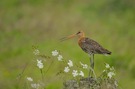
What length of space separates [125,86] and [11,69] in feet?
14.2

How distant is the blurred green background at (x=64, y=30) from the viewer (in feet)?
75.8

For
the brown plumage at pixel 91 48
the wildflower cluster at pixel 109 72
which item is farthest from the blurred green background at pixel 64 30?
the wildflower cluster at pixel 109 72

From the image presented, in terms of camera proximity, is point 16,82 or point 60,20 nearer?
point 16,82

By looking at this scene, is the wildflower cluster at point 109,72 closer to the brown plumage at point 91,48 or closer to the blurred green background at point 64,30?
the brown plumage at point 91,48

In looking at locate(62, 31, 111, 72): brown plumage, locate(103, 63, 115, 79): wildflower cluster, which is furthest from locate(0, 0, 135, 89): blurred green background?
locate(103, 63, 115, 79): wildflower cluster

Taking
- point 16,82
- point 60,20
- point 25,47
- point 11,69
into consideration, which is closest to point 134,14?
point 60,20

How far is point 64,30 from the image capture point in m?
27.4

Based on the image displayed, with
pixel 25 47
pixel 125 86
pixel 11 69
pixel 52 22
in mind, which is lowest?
pixel 125 86

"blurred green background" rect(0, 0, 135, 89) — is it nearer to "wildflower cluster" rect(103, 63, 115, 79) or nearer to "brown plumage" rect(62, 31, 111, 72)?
"brown plumage" rect(62, 31, 111, 72)

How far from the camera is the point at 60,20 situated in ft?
94.1

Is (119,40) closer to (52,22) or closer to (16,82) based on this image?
(52,22)

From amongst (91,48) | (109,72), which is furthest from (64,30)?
(109,72)

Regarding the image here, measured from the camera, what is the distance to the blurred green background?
23.1 meters

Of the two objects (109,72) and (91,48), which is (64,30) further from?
(109,72)
